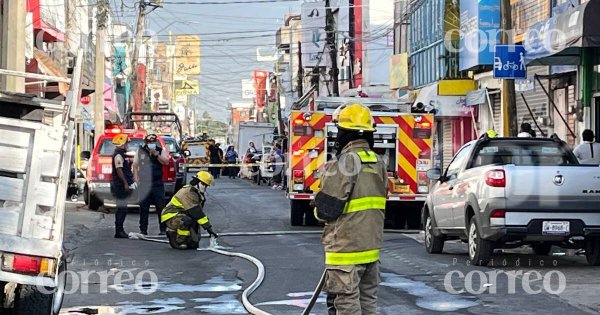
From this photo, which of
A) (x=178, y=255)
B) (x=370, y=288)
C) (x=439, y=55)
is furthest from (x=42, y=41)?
(x=370, y=288)

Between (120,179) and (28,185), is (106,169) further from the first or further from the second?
(28,185)

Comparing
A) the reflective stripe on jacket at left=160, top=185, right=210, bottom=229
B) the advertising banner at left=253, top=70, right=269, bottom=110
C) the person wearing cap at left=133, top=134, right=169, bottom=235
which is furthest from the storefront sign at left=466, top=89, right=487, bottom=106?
the advertising banner at left=253, top=70, right=269, bottom=110

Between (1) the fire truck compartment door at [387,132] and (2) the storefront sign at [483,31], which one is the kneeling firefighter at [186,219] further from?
(2) the storefront sign at [483,31]

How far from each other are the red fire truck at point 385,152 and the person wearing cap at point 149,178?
8.28 ft

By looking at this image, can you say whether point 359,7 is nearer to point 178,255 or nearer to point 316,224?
point 316,224

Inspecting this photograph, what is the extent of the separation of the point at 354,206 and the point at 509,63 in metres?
13.7

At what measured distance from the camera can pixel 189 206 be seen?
15.6 m

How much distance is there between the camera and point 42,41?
31875 mm

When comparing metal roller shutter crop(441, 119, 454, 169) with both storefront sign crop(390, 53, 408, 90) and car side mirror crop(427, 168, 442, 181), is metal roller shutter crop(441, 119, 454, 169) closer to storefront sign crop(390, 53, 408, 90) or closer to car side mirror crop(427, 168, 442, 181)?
storefront sign crop(390, 53, 408, 90)

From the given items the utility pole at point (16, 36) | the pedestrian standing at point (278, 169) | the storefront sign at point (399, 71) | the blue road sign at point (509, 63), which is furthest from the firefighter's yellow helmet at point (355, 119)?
the storefront sign at point (399, 71)

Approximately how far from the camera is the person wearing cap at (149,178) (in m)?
18.4

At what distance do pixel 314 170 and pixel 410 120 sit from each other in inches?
84.0

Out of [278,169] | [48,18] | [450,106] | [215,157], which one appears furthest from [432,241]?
[215,157]

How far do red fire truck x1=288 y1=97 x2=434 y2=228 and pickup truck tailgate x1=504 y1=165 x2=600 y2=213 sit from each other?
6.90m
